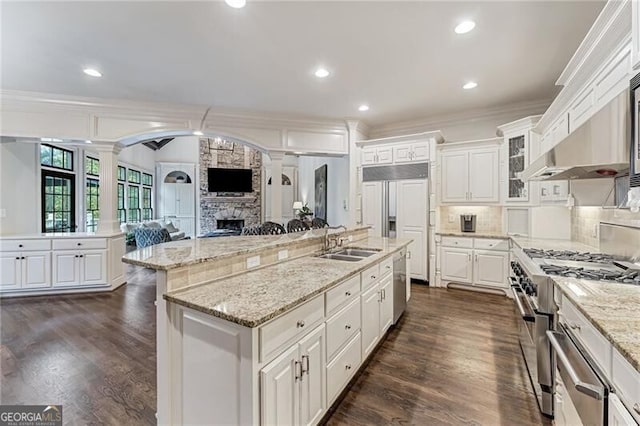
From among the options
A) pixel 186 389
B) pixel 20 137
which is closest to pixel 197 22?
pixel 186 389

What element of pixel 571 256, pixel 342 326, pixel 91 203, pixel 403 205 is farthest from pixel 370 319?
pixel 91 203

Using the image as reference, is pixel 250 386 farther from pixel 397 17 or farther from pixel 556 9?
pixel 556 9

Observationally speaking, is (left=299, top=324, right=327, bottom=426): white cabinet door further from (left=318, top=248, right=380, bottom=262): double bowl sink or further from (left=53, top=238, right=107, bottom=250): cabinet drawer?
(left=53, top=238, right=107, bottom=250): cabinet drawer

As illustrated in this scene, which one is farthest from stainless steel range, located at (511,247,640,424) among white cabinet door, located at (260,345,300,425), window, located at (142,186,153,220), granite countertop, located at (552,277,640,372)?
window, located at (142,186,153,220)

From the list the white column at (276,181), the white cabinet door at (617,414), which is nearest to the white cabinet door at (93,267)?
the white column at (276,181)

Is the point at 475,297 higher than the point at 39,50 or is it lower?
lower

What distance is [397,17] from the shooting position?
94.2 inches

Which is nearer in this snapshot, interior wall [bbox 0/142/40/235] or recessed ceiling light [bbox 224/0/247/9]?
recessed ceiling light [bbox 224/0/247/9]

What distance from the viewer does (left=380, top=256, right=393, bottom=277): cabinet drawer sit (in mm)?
2723

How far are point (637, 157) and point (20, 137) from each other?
21.1 feet

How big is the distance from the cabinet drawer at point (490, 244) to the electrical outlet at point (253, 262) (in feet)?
12.1

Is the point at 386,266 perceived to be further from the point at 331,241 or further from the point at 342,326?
the point at 342,326

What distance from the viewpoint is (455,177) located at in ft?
15.4

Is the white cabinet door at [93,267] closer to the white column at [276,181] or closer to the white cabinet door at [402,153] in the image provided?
the white column at [276,181]
